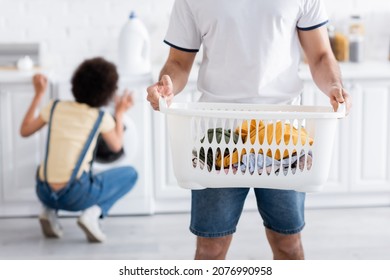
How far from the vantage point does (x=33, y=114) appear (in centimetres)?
371

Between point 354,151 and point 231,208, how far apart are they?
2.11 meters

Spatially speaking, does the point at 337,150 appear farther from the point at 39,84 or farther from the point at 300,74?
the point at 39,84

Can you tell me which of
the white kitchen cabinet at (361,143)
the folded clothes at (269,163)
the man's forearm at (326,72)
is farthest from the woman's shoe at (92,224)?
the folded clothes at (269,163)

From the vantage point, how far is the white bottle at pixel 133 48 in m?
4.07

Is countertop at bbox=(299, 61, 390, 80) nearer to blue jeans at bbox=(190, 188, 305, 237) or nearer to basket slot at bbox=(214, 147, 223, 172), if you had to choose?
blue jeans at bbox=(190, 188, 305, 237)

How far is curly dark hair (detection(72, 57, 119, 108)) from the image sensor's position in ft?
11.7

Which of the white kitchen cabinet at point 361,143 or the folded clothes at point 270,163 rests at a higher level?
the folded clothes at point 270,163

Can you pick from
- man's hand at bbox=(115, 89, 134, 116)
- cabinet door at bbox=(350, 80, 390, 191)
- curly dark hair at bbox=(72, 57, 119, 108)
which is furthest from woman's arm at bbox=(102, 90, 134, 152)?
cabinet door at bbox=(350, 80, 390, 191)

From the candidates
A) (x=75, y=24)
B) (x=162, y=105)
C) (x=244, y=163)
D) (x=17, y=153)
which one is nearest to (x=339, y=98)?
(x=244, y=163)

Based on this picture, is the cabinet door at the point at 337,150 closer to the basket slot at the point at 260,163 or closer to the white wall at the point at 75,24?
the white wall at the point at 75,24

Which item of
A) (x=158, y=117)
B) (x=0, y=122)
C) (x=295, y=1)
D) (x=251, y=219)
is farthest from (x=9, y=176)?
(x=295, y=1)

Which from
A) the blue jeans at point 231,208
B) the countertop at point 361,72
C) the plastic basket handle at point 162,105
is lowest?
the countertop at point 361,72

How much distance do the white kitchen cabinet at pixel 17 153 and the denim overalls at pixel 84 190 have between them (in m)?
0.39

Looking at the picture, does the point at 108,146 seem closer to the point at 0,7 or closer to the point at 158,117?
the point at 158,117
